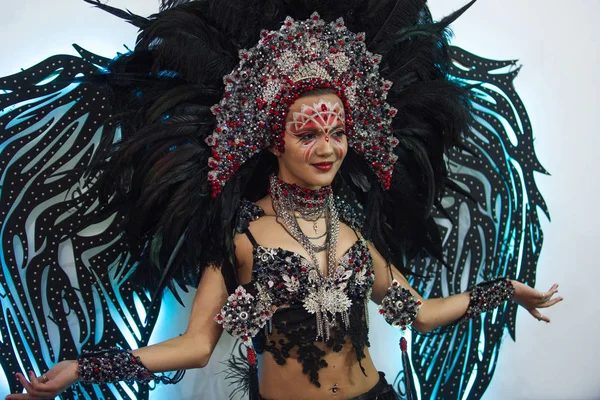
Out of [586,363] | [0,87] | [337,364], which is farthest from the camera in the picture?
[586,363]

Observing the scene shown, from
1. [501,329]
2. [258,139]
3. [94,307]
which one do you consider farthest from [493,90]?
[94,307]

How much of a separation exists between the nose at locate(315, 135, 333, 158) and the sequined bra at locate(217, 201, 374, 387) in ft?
1.06

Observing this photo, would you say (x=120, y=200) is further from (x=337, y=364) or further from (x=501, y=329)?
(x=501, y=329)

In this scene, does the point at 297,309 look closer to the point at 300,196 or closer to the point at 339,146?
the point at 300,196

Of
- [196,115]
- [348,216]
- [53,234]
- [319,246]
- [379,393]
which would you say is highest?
[196,115]

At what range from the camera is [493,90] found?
306cm

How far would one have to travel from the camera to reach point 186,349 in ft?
7.00

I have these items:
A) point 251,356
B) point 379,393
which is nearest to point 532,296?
point 379,393

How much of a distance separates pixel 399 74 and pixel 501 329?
52.0 inches

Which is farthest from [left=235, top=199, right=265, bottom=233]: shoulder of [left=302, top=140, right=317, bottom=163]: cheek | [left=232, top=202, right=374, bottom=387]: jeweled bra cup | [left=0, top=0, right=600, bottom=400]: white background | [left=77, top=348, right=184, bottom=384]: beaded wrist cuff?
[left=0, top=0, right=600, bottom=400]: white background

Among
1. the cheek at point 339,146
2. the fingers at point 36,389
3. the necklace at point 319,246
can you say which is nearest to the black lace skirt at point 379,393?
the necklace at point 319,246

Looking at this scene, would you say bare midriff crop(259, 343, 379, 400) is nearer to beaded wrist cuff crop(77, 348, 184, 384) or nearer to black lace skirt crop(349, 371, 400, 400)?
black lace skirt crop(349, 371, 400, 400)

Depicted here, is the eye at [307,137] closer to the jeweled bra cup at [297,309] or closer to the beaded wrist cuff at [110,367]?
the jeweled bra cup at [297,309]

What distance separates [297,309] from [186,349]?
36 cm
